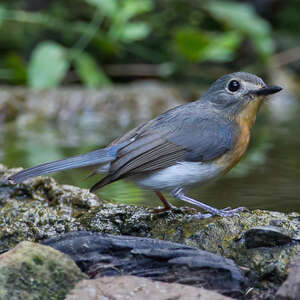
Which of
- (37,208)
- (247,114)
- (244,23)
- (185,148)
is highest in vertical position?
(244,23)

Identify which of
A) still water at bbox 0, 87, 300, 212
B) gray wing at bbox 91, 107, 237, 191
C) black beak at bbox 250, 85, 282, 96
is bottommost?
still water at bbox 0, 87, 300, 212

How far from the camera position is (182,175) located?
149 inches

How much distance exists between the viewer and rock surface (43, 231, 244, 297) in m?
2.79

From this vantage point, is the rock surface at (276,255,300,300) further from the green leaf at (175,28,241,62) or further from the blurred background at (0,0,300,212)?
the green leaf at (175,28,241,62)

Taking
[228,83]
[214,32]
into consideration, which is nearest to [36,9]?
[214,32]

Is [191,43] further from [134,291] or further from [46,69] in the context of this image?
[134,291]

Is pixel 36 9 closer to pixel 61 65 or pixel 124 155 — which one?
pixel 61 65

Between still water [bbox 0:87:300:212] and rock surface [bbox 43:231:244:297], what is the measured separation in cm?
120

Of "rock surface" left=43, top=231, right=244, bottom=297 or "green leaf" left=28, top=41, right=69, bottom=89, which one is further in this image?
"green leaf" left=28, top=41, right=69, bottom=89

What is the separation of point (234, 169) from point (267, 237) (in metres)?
3.07

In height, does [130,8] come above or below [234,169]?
above

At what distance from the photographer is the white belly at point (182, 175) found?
3789mm

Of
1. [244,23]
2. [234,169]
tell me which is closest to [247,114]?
[234,169]

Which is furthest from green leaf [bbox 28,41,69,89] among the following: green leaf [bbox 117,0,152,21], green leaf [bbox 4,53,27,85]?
green leaf [bbox 117,0,152,21]
